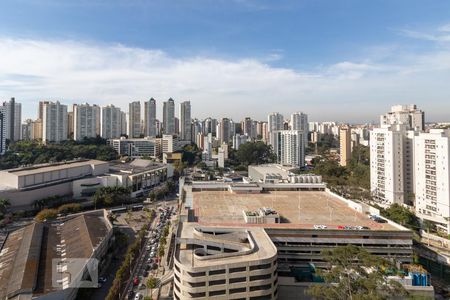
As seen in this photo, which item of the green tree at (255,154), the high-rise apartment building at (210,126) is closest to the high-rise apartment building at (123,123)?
the high-rise apartment building at (210,126)

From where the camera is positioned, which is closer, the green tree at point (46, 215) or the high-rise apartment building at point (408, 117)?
the green tree at point (46, 215)

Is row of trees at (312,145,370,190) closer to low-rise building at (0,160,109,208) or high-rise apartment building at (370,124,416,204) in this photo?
high-rise apartment building at (370,124,416,204)

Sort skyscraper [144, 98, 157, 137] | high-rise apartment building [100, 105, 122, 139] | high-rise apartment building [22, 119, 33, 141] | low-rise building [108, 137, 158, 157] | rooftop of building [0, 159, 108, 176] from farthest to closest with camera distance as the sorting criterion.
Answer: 1. skyscraper [144, 98, 157, 137]
2. high-rise apartment building [22, 119, 33, 141]
3. high-rise apartment building [100, 105, 122, 139]
4. low-rise building [108, 137, 158, 157]
5. rooftop of building [0, 159, 108, 176]

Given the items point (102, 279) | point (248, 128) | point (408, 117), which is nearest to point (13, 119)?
point (248, 128)

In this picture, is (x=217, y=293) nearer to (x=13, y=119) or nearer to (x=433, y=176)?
(x=433, y=176)

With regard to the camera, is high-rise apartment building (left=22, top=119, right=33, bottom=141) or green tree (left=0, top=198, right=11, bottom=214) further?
high-rise apartment building (left=22, top=119, right=33, bottom=141)

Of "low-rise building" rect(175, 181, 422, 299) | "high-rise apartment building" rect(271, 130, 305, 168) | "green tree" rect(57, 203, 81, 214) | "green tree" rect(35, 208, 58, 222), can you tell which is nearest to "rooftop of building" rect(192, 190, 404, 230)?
"low-rise building" rect(175, 181, 422, 299)

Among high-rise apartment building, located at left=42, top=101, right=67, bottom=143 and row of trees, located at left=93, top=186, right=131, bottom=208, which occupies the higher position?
high-rise apartment building, located at left=42, top=101, right=67, bottom=143

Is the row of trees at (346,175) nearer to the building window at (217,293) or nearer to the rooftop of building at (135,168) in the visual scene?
the rooftop of building at (135,168)
